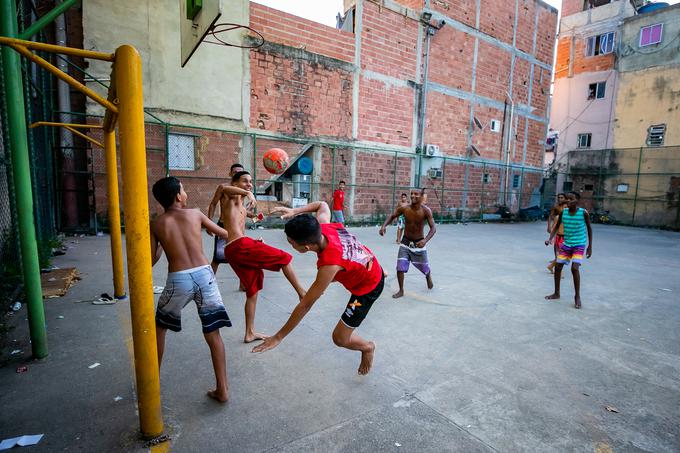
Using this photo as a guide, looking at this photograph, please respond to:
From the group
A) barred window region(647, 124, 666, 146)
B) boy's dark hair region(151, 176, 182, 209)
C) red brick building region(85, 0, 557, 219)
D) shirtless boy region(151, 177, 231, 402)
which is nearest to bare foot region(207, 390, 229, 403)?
shirtless boy region(151, 177, 231, 402)

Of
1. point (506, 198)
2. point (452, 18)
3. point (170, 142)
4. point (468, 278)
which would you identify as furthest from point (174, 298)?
point (506, 198)

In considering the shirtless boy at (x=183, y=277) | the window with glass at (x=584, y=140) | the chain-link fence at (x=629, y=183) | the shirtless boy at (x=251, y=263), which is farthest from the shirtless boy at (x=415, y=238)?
the window with glass at (x=584, y=140)

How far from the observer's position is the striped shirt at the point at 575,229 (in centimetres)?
532

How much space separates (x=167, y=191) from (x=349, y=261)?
1394mm

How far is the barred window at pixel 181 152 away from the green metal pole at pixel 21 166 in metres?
8.34

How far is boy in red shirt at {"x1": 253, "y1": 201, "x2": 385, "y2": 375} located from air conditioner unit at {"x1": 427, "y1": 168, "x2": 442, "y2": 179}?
47.9 feet

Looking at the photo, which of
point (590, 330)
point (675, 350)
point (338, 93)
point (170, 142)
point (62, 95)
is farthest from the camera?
point (338, 93)

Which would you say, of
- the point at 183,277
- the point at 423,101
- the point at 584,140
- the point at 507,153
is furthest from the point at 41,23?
the point at 584,140

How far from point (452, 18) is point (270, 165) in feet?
46.2

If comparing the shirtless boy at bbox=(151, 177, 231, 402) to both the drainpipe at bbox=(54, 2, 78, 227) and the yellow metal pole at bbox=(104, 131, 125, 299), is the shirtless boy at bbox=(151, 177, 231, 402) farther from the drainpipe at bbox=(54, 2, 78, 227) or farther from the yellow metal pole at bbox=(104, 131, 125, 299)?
the drainpipe at bbox=(54, 2, 78, 227)

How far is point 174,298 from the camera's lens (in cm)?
256

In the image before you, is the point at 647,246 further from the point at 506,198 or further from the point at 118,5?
the point at 118,5

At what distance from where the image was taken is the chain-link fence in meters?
18.4

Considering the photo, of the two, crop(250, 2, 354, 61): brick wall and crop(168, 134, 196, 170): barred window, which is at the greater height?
crop(250, 2, 354, 61): brick wall
